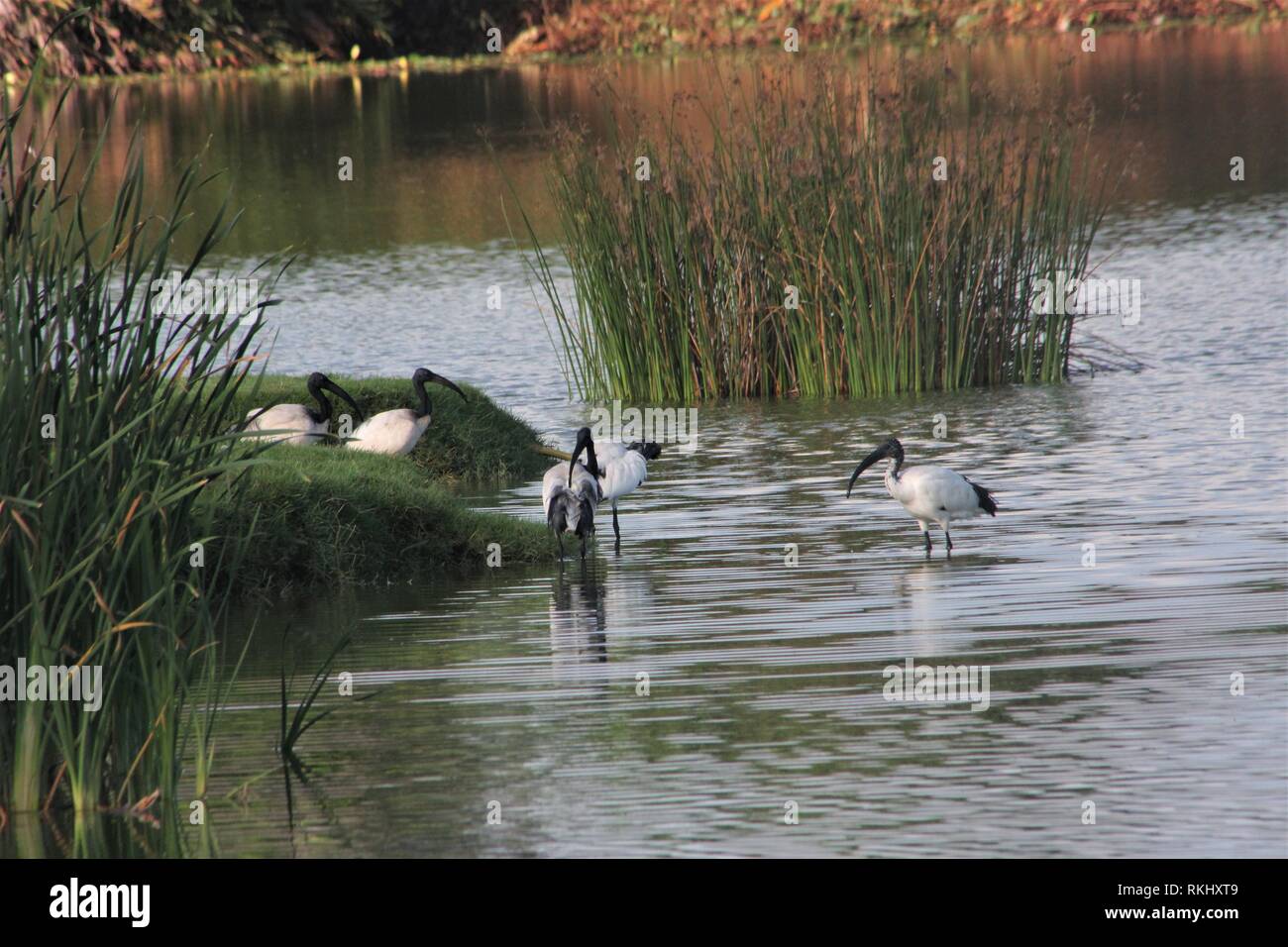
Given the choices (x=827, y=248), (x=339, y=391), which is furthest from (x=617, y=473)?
(x=827, y=248)

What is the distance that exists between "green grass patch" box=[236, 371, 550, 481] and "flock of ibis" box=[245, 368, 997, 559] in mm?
852

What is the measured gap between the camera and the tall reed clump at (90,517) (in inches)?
221

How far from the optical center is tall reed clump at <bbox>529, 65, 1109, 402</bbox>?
47.1 feet

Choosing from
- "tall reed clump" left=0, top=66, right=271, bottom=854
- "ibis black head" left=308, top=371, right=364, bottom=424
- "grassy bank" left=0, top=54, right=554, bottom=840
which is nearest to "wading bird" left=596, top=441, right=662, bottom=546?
"ibis black head" left=308, top=371, right=364, bottom=424

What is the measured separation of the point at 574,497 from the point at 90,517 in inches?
182

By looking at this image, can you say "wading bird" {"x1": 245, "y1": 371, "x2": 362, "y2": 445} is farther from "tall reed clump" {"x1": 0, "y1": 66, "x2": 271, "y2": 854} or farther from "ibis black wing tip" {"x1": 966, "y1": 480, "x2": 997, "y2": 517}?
"tall reed clump" {"x1": 0, "y1": 66, "x2": 271, "y2": 854}

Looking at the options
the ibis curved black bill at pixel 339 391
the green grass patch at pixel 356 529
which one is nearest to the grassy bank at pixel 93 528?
the green grass patch at pixel 356 529

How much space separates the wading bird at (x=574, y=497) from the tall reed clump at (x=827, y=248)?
4.25m

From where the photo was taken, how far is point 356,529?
10109 mm

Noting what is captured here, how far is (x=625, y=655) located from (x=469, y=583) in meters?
2.03

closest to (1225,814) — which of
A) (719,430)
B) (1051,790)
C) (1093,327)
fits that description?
(1051,790)

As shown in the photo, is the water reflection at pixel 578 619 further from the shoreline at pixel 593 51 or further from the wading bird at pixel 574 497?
the shoreline at pixel 593 51

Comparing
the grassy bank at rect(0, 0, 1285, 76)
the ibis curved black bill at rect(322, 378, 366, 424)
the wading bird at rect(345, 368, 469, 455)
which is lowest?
the wading bird at rect(345, 368, 469, 455)

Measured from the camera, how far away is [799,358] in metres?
15.0
